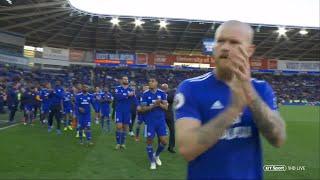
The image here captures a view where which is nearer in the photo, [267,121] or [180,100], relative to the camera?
[267,121]

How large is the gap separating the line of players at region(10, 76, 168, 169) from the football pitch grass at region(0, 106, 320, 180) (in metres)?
0.59

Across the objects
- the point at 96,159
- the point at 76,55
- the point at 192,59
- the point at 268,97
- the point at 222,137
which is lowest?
the point at 96,159

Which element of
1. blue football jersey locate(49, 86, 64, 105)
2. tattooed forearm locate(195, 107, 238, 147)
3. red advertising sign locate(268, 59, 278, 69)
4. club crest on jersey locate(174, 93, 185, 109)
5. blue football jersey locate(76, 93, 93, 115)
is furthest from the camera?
red advertising sign locate(268, 59, 278, 69)

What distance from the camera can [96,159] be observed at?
41.3ft

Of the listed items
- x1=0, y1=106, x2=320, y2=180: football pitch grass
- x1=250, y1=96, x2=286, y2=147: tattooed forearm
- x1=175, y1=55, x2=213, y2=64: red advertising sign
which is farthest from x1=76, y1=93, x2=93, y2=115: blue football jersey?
x1=175, y1=55, x2=213, y2=64: red advertising sign

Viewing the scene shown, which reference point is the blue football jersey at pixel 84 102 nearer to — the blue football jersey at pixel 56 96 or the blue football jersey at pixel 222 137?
the blue football jersey at pixel 56 96

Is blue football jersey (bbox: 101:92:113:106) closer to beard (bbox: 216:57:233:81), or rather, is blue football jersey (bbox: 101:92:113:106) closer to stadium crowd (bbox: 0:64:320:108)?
beard (bbox: 216:57:233:81)

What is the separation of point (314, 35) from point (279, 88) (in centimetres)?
1235

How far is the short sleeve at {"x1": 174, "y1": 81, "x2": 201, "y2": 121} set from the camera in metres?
2.33

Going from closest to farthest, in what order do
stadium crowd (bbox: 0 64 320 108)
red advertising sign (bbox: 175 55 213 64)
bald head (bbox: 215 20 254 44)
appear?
1. bald head (bbox: 215 20 254 44)
2. stadium crowd (bbox: 0 64 320 108)
3. red advertising sign (bbox: 175 55 213 64)

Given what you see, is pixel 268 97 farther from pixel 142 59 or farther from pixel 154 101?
pixel 142 59

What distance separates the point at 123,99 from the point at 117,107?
353mm

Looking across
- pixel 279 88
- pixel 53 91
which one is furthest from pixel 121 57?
pixel 53 91

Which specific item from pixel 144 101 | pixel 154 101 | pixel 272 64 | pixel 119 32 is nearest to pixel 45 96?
pixel 144 101
